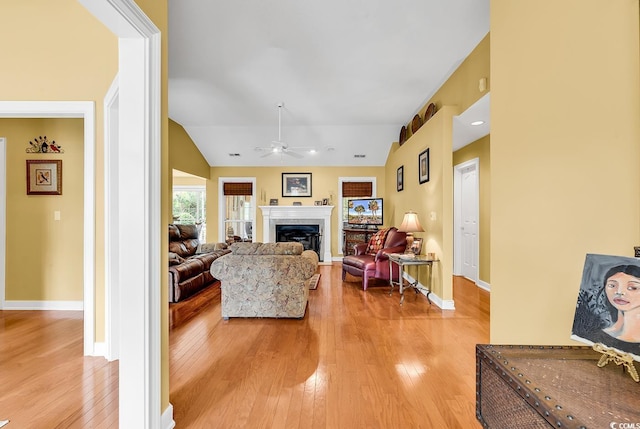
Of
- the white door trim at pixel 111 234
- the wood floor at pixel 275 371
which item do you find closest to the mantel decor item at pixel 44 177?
the wood floor at pixel 275 371

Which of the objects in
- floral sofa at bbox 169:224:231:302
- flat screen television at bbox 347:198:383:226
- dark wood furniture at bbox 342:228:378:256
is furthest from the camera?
dark wood furniture at bbox 342:228:378:256

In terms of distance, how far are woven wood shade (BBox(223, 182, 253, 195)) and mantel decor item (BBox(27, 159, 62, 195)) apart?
4238 mm

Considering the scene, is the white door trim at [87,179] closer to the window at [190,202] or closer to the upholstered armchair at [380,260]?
the upholstered armchair at [380,260]

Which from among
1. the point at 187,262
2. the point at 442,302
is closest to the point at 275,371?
the point at 442,302

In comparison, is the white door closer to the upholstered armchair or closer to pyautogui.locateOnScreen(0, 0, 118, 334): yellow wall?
the upholstered armchair

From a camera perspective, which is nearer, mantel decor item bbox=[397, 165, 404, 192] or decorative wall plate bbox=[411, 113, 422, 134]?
decorative wall plate bbox=[411, 113, 422, 134]

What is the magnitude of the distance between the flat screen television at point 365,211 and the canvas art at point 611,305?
5369 mm

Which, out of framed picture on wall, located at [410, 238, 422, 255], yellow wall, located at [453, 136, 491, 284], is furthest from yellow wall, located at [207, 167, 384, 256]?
framed picture on wall, located at [410, 238, 422, 255]

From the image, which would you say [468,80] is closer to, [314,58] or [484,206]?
[314,58]

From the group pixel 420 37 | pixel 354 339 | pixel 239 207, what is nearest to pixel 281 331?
pixel 354 339

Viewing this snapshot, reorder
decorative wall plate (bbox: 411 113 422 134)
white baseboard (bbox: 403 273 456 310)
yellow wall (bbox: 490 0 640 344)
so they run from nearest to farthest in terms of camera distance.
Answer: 1. yellow wall (bbox: 490 0 640 344)
2. white baseboard (bbox: 403 273 456 310)
3. decorative wall plate (bbox: 411 113 422 134)

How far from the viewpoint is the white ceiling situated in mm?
2521

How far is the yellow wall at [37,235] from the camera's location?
3.37 meters

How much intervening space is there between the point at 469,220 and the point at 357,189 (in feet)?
9.76
